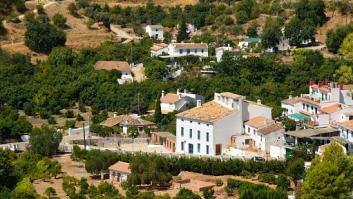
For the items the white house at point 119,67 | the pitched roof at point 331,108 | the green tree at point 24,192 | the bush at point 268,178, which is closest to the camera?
the green tree at point 24,192

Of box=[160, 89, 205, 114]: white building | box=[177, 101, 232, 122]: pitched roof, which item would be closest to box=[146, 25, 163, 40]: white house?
box=[160, 89, 205, 114]: white building

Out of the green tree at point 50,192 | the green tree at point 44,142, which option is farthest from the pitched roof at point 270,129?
the green tree at point 50,192

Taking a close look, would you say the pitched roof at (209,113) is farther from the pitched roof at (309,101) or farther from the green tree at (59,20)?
the green tree at (59,20)

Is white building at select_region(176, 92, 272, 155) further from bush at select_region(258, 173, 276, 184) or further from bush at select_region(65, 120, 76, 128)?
bush at select_region(65, 120, 76, 128)

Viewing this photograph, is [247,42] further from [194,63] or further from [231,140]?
[231,140]

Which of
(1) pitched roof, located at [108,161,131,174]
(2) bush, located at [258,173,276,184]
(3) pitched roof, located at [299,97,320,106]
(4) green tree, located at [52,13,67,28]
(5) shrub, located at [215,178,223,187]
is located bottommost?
(5) shrub, located at [215,178,223,187]

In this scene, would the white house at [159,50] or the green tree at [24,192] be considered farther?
the white house at [159,50]

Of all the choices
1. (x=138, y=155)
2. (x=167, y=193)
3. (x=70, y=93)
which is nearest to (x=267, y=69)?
(x=70, y=93)
